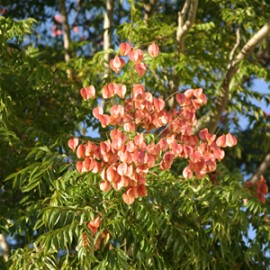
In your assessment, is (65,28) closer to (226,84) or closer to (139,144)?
(226,84)

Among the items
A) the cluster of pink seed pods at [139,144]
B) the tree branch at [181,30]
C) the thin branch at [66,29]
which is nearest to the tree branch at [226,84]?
the tree branch at [181,30]

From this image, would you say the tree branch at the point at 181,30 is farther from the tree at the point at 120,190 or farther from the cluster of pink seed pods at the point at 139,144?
the cluster of pink seed pods at the point at 139,144

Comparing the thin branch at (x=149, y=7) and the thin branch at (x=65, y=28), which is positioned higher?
the thin branch at (x=149, y=7)

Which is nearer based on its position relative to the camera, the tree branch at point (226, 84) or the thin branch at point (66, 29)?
the tree branch at point (226, 84)

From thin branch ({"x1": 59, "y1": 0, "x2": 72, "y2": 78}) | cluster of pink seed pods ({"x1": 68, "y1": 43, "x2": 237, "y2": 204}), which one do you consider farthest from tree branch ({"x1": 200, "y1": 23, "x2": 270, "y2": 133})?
thin branch ({"x1": 59, "y1": 0, "x2": 72, "y2": 78})

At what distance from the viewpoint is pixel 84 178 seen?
537cm

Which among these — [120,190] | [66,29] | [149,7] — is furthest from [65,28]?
[120,190]

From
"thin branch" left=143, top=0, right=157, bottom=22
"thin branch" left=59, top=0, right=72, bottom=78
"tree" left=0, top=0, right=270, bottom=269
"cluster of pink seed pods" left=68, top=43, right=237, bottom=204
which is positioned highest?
"cluster of pink seed pods" left=68, top=43, right=237, bottom=204

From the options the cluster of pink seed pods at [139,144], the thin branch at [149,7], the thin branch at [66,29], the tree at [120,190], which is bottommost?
the thin branch at [66,29]

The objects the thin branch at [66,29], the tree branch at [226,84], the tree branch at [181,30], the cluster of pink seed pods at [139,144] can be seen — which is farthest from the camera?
the thin branch at [66,29]

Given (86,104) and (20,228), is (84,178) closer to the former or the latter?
(20,228)

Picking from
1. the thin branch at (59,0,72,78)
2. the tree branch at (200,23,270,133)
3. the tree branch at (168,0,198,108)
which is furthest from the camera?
the thin branch at (59,0,72,78)

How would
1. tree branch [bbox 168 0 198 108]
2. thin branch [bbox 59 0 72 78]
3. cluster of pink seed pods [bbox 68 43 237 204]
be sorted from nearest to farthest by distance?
cluster of pink seed pods [bbox 68 43 237 204] < tree branch [bbox 168 0 198 108] < thin branch [bbox 59 0 72 78]

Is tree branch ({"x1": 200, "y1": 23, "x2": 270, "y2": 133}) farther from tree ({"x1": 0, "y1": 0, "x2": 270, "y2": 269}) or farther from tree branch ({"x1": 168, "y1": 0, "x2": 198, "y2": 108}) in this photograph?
tree branch ({"x1": 168, "y1": 0, "x2": 198, "y2": 108})
